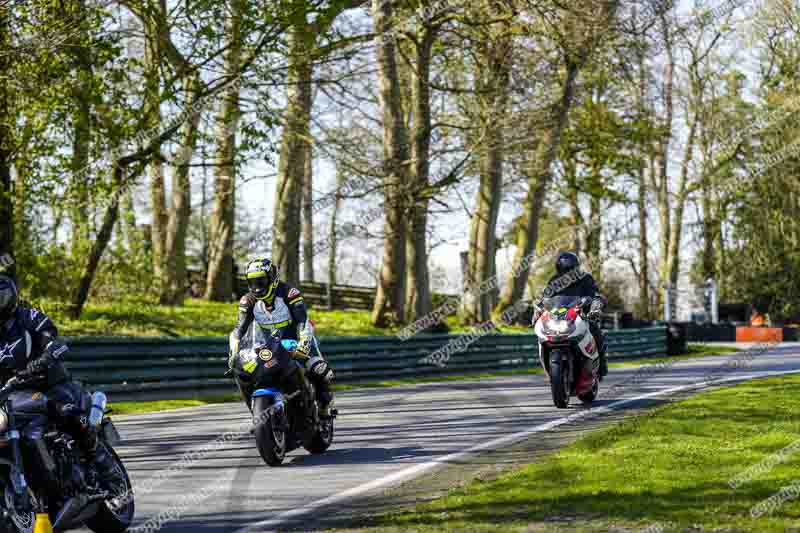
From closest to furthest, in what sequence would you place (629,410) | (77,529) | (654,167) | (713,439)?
(77,529)
(713,439)
(629,410)
(654,167)

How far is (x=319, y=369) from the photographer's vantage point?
10.9 metres

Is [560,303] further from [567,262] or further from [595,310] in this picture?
[567,262]

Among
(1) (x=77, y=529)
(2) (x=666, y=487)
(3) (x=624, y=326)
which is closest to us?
(1) (x=77, y=529)

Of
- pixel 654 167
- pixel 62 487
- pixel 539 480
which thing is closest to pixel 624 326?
pixel 654 167

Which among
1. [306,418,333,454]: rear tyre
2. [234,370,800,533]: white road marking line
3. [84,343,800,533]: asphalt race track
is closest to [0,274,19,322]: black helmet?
[84,343,800,533]: asphalt race track

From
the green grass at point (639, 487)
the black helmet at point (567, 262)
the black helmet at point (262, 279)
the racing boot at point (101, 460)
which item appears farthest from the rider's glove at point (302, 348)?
the black helmet at point (567, 262)

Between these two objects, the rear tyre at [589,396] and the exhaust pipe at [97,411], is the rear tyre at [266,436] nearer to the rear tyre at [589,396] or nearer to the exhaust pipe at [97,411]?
the exhaust pipe at [97,411]

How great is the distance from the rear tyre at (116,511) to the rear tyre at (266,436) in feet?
8.20

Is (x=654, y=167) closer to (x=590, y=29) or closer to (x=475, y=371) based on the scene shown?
(x=590, y=29)

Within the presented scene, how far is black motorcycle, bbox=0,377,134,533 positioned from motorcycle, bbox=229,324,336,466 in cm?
260

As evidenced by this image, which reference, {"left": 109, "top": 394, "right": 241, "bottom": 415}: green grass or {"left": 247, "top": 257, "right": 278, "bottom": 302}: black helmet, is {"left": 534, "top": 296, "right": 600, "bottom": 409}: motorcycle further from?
{"left": 109, "top": 394, "right": 241, "bottom": 415}: green grass

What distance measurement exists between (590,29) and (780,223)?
3347 cm

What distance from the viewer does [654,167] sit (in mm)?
57062

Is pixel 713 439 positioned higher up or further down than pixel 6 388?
further down
